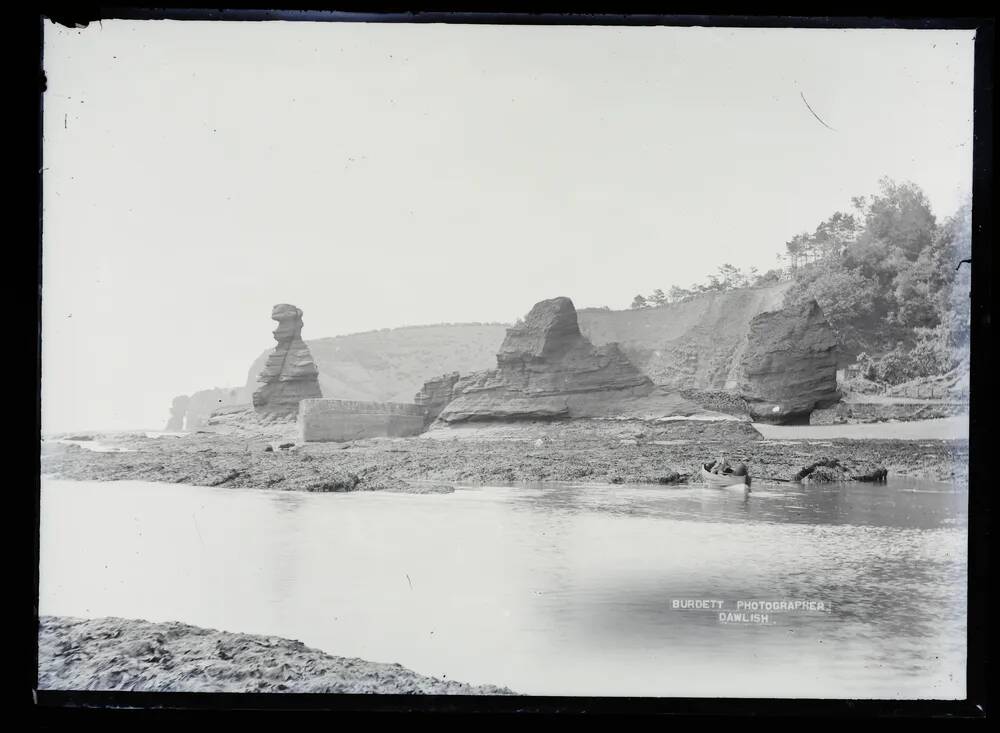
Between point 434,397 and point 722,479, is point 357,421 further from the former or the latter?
point 722,479

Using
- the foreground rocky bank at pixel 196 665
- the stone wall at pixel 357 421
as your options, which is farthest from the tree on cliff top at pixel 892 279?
the foreground rocky bank at pixel 196 665

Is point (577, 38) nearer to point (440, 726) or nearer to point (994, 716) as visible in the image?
point (440, 726)

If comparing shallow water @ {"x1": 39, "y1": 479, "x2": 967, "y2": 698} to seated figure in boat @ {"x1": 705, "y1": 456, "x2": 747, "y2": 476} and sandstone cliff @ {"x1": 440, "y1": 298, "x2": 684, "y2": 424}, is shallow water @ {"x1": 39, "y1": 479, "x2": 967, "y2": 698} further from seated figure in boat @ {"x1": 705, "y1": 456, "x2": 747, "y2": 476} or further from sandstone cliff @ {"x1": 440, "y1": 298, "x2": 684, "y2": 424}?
sandstone cliff @ {"x1": 440, "y1": 298, "x2": 684, "y2": 424}

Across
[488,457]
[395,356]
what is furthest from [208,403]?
[488,457]

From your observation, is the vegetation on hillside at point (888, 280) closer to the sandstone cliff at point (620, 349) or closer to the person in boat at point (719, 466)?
the sandstone cliff at point (620, 349)

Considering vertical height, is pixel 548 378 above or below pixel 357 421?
above

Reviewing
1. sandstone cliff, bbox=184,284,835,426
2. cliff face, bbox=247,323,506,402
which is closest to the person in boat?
sandstone cliff, bbox=184,284,835,426

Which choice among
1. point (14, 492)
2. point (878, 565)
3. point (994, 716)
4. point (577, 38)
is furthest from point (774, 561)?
point (14, 492)
